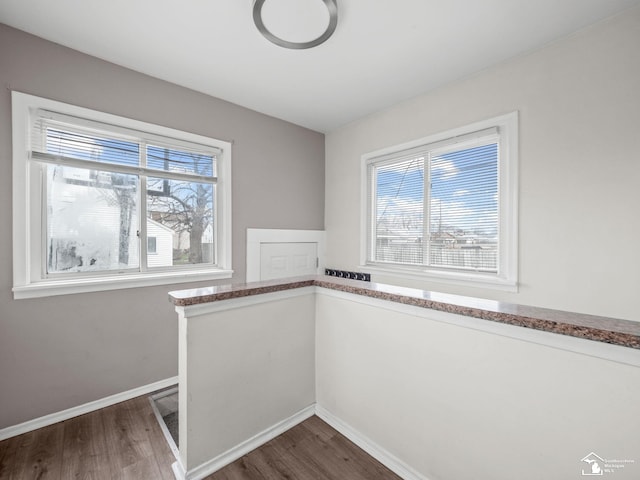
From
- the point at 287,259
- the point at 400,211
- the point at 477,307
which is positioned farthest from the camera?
the point at 287,259

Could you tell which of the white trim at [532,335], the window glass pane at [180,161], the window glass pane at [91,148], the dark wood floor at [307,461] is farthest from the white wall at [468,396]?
the window glass pane at [91,148]

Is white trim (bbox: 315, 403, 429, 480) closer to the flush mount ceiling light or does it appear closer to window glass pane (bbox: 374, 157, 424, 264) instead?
window glass pane (bbox: 374, 157, 424, 264)

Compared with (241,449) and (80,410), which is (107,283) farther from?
(241,449)

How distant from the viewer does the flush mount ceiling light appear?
1.55 metres

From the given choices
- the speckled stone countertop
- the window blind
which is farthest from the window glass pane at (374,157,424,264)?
the speckled stone countertop

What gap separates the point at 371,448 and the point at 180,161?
262cm

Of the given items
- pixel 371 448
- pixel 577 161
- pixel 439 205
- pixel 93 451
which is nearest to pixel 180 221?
pixel 93 451

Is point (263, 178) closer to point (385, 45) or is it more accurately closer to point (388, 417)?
point (385, 45)

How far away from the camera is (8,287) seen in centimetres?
177

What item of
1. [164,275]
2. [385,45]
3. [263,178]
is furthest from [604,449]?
[263,178]

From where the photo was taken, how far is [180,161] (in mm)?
2521

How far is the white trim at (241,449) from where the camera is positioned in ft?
4.57

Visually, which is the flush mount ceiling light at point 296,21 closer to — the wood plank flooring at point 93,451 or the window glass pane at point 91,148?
the window glass pane at point 91,148

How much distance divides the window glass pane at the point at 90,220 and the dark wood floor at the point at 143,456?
1.09 meters
